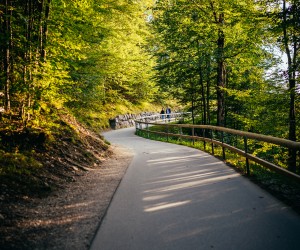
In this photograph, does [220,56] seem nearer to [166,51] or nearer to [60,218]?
[166,51]

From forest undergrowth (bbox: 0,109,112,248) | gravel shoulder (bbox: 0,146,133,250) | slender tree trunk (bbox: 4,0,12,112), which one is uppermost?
slender tree trunk (bbox: 4,0,12,112)

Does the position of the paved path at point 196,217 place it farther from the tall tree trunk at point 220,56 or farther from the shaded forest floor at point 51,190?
the tall tree trunk at point 220,56

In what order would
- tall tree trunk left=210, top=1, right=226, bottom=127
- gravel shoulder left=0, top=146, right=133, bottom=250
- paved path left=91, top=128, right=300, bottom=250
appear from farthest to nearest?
tall tree trunk left=210, top=1, right=226, bottom=127, gravel shoulder left=0, top=146, right=133, bottom=250, paved path left=91, top=128, right=300, bottom=250

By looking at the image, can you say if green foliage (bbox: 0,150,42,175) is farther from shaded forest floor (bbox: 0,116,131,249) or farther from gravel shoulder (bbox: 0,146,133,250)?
gravel shoulder (bbox: 0,146,133,250)

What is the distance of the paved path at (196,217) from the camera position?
362 centimetres

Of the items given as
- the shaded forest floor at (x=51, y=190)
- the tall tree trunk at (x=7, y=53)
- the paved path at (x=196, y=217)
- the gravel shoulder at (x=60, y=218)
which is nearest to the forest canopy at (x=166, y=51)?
the tall tree trunk at (x=7, y=53)

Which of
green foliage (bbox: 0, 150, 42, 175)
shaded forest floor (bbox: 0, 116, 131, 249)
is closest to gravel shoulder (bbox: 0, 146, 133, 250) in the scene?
shaded forest floor (bbox: 0, 116, 131, 249)

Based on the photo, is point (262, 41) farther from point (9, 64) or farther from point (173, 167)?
point (9, 64)

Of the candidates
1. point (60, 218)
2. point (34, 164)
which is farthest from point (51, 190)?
point (60, 218)

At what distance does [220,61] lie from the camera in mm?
14633

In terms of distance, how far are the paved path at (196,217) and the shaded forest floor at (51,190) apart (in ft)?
1.44

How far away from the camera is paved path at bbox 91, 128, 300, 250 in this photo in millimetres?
3621

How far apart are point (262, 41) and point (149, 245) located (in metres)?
13.3

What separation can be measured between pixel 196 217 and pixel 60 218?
2.39m
